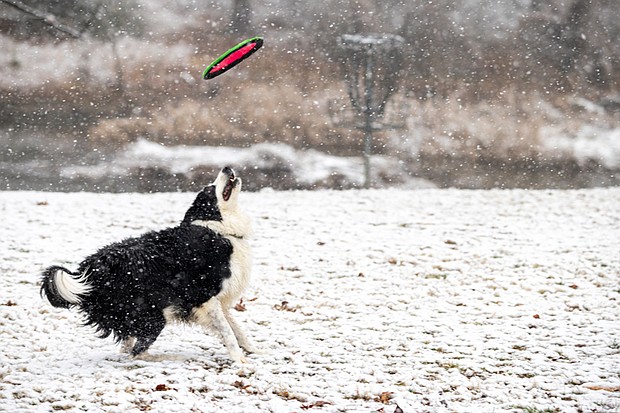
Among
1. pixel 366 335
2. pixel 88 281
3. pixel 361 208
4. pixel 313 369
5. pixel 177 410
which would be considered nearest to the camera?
pixel 177 410

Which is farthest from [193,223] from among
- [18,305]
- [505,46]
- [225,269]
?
[505,46]

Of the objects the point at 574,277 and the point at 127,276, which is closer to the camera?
the point at 127,276

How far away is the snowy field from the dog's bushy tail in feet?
1.94

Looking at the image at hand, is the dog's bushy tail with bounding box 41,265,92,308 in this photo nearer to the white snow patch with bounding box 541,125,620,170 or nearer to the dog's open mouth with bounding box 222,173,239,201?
the dog's open mouth with bounding box 222,173,239,201

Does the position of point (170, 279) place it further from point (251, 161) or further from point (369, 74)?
point (369, 74)

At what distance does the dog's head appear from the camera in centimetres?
582

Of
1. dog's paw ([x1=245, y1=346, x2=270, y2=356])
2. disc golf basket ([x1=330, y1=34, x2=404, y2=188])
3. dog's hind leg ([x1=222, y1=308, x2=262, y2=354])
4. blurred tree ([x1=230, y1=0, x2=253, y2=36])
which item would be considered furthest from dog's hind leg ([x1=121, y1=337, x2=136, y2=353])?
blurred tree ([x1=230, y1=0, x2=253, y2=36])

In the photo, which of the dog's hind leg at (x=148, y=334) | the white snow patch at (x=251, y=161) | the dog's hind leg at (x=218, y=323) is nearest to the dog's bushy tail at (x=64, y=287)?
the dog's hind leg at (x=148, y=334)

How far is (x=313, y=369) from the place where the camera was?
5727mm

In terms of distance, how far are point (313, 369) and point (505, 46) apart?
17.4 metres

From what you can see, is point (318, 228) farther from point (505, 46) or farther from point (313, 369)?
point (505, 46)

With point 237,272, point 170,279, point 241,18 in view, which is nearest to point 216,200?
point 237,272

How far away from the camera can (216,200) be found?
585cm

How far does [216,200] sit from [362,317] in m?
2.44
